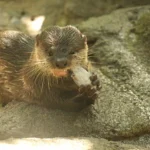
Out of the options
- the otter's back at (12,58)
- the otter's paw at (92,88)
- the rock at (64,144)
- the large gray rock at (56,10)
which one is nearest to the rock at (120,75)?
the otter's paw at (92,88)

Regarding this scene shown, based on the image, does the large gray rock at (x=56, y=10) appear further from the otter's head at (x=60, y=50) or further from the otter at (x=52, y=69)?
the otter's head at (x=60, y=50)

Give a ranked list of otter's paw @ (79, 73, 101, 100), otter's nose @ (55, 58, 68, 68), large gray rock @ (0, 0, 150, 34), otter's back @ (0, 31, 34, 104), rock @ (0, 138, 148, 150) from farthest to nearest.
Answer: large gray rock @ (0, 0, 150, 34) < otter's back @ (0, 31, 34, 104) < otter's paw @ (79, 73, 101, 100) < otter's nose @ (55, 58, 68, 68) < rock @ (0, 138, 148, 150)

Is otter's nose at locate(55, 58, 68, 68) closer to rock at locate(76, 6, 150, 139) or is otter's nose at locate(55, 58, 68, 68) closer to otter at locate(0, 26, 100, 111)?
otter at locate(0, 26, 100, 111)

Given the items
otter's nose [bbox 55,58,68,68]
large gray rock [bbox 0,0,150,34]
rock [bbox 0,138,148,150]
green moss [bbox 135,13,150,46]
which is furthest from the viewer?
Answer: large gray rock [bbox 0,0,150,34]

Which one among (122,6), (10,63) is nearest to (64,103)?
(10,63)

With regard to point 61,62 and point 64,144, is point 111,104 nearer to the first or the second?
point 61,62

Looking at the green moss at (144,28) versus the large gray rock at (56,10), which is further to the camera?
the large gray rock at (56,10)

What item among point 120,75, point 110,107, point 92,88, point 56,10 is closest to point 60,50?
point 92,88

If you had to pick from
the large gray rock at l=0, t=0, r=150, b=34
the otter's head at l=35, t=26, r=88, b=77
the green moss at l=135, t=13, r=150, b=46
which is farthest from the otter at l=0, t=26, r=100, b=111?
the large gray rock at l=0, t=0, r=150, b=34
